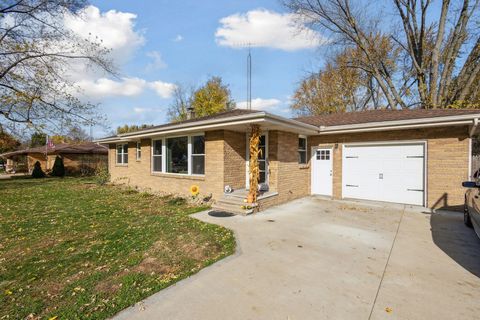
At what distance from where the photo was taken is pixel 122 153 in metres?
16.0

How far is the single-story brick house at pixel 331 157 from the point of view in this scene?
25.3 feet

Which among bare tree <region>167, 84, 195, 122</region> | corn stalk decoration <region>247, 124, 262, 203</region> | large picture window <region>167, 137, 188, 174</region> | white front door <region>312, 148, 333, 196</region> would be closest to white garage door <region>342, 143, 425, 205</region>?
white front door <region>312, 148, 333, 196</region>

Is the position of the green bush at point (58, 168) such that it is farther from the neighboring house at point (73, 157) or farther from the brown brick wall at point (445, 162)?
the brown brick wall at point (445, 162)

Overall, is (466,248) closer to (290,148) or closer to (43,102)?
(290,148)

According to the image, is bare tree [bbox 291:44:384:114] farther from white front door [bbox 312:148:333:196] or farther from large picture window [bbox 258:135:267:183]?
large picture window [bbox 258:135:267:183]

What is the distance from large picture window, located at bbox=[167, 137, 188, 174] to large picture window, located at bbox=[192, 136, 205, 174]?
0.49 m

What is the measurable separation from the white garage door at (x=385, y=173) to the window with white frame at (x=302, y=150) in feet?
5.17

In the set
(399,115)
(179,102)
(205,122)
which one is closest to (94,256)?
(205,122)

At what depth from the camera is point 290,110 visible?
2697 cm

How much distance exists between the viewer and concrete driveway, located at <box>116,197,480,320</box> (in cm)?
283

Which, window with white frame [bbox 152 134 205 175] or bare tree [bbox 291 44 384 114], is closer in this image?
window with white frame [bbox 152 134 205 175]

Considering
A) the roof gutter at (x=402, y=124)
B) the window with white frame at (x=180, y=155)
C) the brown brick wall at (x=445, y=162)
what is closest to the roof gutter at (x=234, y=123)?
the window with white frame at (x=180, y=155)

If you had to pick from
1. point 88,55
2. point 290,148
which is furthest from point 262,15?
point 88,55

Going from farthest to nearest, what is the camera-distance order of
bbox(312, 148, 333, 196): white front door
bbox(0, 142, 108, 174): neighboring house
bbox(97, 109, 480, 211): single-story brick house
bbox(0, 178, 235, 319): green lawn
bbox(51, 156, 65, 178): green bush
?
bbox(0, 142, 108, 174): neighboring house < bbox(51, 156, 65, 178): green bush < bbox(312, 148, 333, 196): white front door < bbox(97, 109, 480, 211): single-story brick house < bbox(0, 178, 235, 319): green lawn
